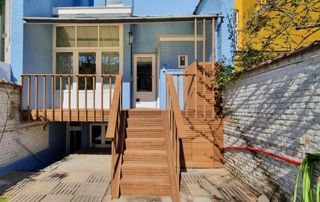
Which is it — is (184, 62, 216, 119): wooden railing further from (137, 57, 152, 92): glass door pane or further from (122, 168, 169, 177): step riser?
(137, 57, 152, 92): glass door pane

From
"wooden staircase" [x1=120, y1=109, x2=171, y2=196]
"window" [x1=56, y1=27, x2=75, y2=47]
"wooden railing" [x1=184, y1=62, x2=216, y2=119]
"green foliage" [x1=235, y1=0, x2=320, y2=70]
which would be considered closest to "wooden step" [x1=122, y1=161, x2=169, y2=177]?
"wooden staircase" [x1=120, y1=109, x2=171, y2=196]

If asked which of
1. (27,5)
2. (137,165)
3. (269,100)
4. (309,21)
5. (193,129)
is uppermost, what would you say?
(27,5)

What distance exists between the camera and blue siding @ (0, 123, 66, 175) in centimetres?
764

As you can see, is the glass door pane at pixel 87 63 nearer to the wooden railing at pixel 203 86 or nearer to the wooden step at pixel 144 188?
the wooden railing at pixel 203 86

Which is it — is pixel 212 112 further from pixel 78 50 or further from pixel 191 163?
pixel 78 50

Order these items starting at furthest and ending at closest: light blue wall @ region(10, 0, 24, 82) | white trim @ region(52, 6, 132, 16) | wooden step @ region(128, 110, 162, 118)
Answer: white trim @ region(52, 6, 132, 16) → light blue wall @ region(10, 0, 24, 82) → wooden step @ region(128, 110, 162, 118)

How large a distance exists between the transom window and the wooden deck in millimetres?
2513

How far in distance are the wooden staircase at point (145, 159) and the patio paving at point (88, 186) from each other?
0.75 feet

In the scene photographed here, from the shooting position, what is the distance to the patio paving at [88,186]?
5.12 m

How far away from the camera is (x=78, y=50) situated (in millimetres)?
10453

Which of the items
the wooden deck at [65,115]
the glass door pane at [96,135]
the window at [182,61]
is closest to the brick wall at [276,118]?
the wooden deck at [65,115]

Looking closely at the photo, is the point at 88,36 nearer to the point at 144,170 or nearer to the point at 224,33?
the point at 224,33

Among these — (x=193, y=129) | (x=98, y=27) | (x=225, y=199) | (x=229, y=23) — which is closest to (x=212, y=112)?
(x=193, y=129)

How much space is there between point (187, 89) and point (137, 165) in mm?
3520
